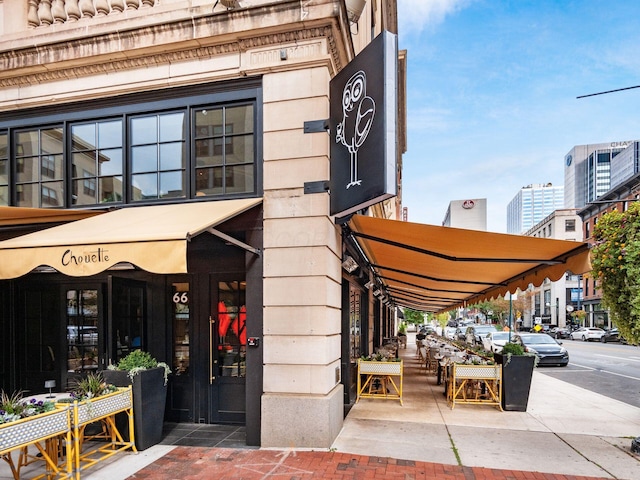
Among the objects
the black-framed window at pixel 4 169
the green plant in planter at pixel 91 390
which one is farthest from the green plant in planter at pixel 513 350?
the black-framed window at pixel 4 169

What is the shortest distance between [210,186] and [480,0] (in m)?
18.8

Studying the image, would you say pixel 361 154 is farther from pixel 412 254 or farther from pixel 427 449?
pixel 427 449

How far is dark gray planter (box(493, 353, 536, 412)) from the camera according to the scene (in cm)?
869

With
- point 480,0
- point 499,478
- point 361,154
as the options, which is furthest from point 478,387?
point 480,0

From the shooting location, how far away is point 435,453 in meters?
5.89

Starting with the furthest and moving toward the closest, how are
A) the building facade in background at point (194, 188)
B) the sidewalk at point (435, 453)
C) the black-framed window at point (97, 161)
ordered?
1. the black-framed window at point (97, 161)
2. the building facade in background at point (194, 188)
3. the sidewalk at point (435, 453)

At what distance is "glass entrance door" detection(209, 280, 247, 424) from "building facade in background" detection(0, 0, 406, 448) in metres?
0.02

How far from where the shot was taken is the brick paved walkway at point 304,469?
5.13 metres

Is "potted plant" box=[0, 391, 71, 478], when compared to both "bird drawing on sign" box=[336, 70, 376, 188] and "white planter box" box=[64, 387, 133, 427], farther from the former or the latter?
"bird drawing on sign" box=[336, 70, 376, 188]

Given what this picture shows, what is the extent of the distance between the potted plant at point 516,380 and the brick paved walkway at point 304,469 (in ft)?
11.9

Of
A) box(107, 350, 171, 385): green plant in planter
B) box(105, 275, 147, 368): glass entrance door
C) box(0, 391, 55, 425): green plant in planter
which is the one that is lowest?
box(0, 391, 55, 425): green plant in planter

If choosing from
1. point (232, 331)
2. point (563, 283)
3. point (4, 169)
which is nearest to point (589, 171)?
point (563, 283)

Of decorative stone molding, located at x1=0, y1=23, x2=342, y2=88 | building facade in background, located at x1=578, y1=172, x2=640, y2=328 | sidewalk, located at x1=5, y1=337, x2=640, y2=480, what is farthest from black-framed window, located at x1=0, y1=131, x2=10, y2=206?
building facade in background, located at x1=578, y1=172, x2=640, y2=328

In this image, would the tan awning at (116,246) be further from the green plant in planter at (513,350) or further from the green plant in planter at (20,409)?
the green plant in planter at (513,350)
